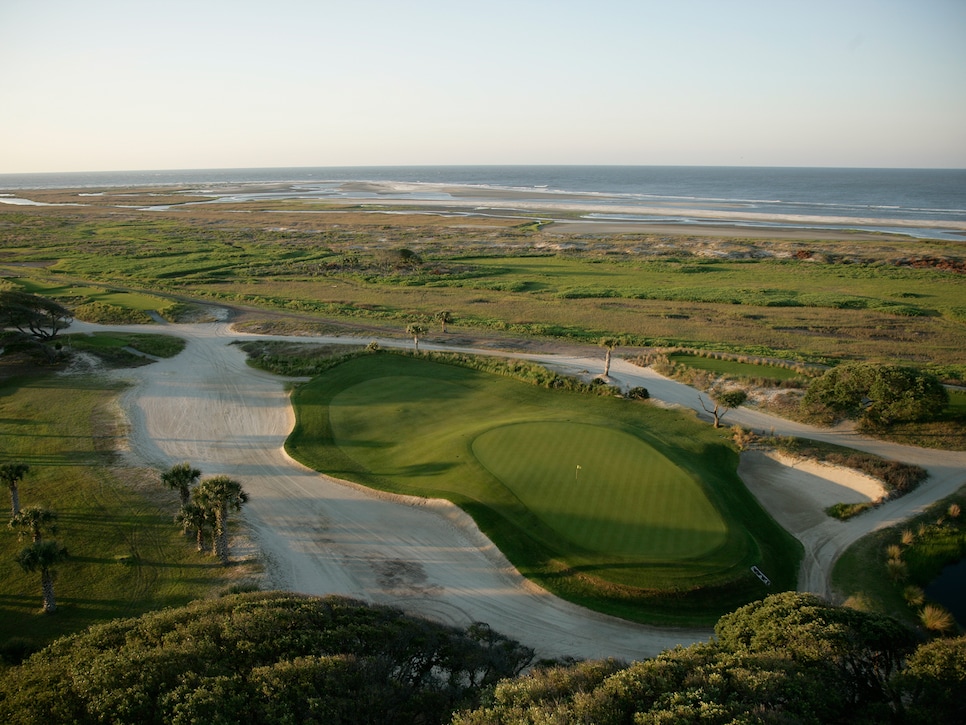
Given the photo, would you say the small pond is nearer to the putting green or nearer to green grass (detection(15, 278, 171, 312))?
the putting green

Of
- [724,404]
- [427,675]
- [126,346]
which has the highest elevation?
[126,346]

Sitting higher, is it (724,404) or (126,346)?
(126,346)

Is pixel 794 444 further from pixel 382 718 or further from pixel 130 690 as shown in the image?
pixel 130 690

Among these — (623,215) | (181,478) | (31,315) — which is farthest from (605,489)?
(623,215)

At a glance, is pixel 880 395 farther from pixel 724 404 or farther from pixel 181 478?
pixel 181 478

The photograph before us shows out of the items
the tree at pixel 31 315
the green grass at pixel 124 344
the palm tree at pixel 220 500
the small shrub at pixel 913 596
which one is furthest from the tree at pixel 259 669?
the tree at pixel 31 315

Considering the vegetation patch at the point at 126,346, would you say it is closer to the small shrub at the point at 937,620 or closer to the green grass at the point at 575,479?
the green grass at the point at 575,479

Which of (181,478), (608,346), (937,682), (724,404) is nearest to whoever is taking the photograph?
(937,682)

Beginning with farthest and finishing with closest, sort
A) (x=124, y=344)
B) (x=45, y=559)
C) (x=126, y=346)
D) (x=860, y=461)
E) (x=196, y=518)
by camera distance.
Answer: (x=124, y=344) < (x=126, y=346) < (x=860, y=461) < (x=196, y=518) < (x=45, y=559)
